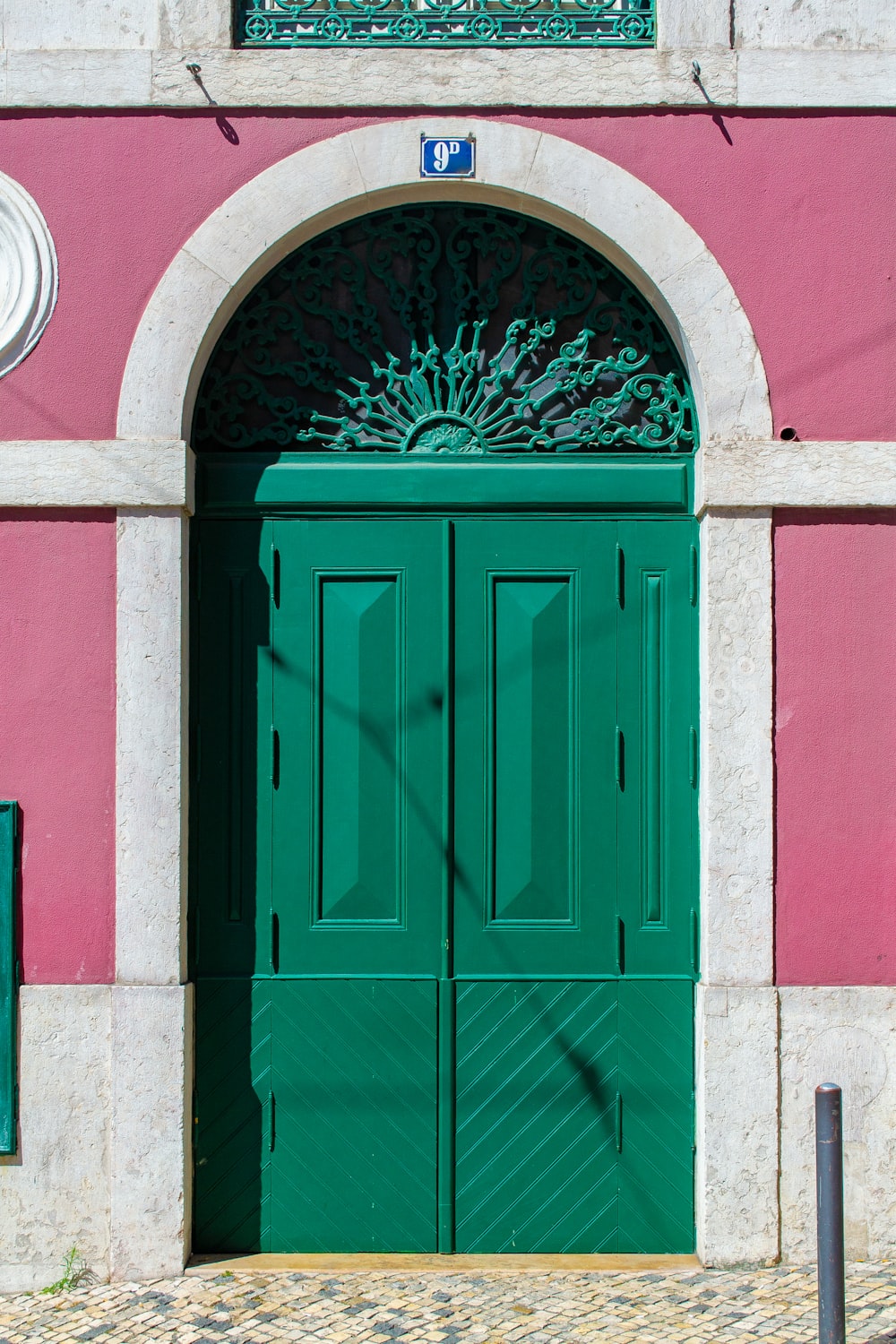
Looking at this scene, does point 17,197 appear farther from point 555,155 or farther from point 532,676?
point 532,676

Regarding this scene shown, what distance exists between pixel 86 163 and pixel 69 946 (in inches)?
121

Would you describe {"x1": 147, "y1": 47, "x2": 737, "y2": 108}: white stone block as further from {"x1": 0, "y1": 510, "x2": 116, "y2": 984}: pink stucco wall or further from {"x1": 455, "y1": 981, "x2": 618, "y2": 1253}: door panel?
{"x1": 455, "y1": 981, "x2": 618, "y2": 1253}: door panel

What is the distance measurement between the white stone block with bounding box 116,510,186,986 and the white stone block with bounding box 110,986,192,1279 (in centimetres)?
14

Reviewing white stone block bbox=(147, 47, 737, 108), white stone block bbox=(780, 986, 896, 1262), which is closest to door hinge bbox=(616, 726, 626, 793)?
white stone block bbox=(780, 986, 896, 1262)

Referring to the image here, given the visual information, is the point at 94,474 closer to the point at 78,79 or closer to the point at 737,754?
the point at 78,79

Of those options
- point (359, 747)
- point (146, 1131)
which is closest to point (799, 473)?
point (359, 747)

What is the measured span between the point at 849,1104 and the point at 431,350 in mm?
3408

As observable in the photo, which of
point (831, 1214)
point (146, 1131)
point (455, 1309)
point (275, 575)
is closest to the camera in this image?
point (831, 1214)

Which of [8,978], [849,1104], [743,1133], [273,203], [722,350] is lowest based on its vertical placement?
[743,1133]

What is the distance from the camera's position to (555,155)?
16.3 feet

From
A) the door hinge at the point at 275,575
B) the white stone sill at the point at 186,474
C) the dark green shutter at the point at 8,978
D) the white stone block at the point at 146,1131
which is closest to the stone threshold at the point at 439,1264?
the white stone block at the point at 146,1131

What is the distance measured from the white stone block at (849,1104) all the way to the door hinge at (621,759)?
1.03 metres

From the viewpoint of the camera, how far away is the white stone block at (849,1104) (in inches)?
191

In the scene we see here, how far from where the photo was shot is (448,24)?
5.10 meters
